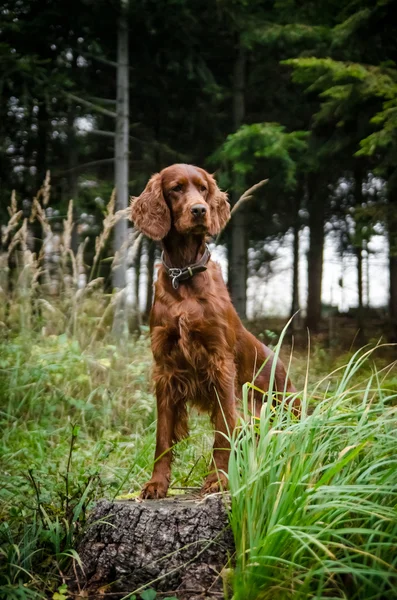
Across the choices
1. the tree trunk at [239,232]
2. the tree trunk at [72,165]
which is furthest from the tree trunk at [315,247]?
the tree trunk at [72,165]

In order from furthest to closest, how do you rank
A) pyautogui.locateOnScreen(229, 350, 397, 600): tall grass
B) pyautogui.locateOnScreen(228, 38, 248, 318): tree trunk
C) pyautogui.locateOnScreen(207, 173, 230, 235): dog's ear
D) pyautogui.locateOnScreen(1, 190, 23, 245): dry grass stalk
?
1. pyautogui.locateOnScreen(228, 38, 248, 318): tree trunk
2. pyautogui.locateOnScreen(1, 190, 23, 245): dry grass stalk
3. pyautogui.locateOnScreen(207, 173, 230, 235): dog's ear
4. pyautogui.locateOnScreen(229, 350, 397, 600): tall grass

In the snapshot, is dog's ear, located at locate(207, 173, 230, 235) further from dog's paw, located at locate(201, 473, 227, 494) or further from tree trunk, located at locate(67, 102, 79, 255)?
tree trunk, located at locate(67, 102, 79, 255)

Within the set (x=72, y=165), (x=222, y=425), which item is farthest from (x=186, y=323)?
(x=72, y=165)

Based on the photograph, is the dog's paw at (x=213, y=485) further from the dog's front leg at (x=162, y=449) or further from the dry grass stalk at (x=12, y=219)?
the dry grass stalk at (x=12, y=219)

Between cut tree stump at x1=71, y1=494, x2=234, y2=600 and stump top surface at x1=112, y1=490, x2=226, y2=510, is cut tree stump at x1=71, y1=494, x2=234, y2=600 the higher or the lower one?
the lower one

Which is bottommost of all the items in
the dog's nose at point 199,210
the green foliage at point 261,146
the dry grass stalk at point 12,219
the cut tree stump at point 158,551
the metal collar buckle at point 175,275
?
the cut tree stump at point 158,551

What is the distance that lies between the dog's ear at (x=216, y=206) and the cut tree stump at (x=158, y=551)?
130cm

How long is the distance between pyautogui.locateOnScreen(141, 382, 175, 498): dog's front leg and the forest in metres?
0.23

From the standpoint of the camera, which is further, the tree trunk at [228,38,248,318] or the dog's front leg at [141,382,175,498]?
the tree trunk at [228,38,248,318]

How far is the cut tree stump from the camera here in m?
2.06

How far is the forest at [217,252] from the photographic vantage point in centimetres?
191

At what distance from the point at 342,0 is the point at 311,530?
8.83 metres

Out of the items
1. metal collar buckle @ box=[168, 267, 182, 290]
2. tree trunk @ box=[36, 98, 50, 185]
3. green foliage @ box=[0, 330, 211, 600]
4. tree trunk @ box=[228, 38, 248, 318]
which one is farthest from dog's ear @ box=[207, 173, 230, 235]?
tree trunk @ box=[36, 98, 50, 185]

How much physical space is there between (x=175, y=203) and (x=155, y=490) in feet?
4.22
